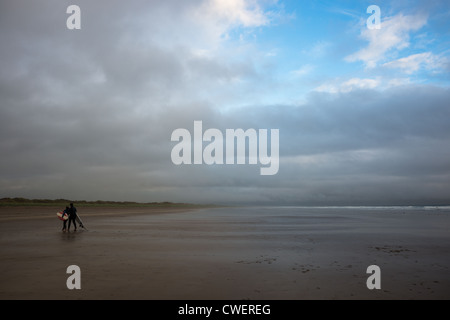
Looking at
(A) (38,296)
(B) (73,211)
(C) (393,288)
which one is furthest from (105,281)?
(B) (73,211)

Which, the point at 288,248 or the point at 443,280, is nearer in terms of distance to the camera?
the point at 443,280

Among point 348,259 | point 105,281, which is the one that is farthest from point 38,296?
point 348,259

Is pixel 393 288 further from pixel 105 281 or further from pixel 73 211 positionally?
pixel 73 211

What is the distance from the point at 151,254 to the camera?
552 inches

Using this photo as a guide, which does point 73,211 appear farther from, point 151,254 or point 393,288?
point 393,288

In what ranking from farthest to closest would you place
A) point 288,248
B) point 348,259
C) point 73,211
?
point 73,211
point 288,248
point 348,259

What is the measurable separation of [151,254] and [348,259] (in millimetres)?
8911

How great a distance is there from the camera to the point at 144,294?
8.18 m

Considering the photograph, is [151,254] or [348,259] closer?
[348,259]

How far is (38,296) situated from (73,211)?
19.3 metres
